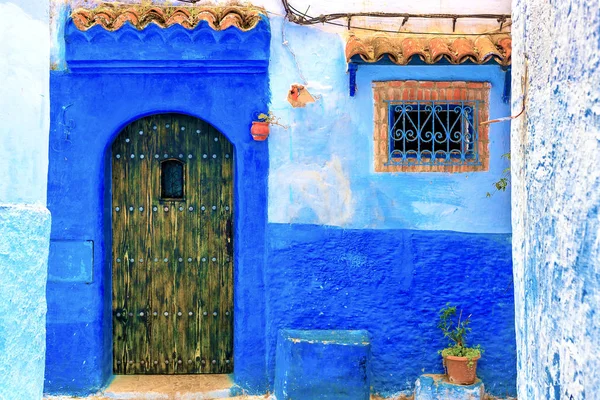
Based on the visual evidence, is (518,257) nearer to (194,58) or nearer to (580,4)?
(580,4)

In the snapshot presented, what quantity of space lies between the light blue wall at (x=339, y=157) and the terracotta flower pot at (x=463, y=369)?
106cm

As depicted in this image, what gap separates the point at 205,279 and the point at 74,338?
1.14 meters

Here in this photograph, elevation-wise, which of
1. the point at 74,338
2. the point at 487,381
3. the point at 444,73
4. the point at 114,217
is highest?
the point at 444,73

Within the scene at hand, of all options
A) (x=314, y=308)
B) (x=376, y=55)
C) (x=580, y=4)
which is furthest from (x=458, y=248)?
(x=580, y=4)

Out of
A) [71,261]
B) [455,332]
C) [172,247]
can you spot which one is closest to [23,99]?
[71,261]

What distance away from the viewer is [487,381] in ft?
19.2

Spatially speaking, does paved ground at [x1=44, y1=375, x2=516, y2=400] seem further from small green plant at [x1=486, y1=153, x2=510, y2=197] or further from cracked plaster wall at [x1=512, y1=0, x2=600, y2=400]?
cracked plaster wall at [x1=512, y1=0, x2=600, y2=400]

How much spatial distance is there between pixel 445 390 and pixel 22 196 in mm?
3860

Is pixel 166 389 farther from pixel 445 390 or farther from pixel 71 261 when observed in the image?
pixel 445 390

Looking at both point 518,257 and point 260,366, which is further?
point 260,366

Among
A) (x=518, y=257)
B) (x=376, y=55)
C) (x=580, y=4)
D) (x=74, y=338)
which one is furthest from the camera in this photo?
(x=74, y=338)

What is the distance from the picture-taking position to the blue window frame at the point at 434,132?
5738mm

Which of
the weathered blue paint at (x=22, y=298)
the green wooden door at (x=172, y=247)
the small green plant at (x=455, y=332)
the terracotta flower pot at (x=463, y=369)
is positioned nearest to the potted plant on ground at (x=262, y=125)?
the green wooden door at (x=172, y=247)

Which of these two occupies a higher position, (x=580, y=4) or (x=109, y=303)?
(x=580, y=4)
